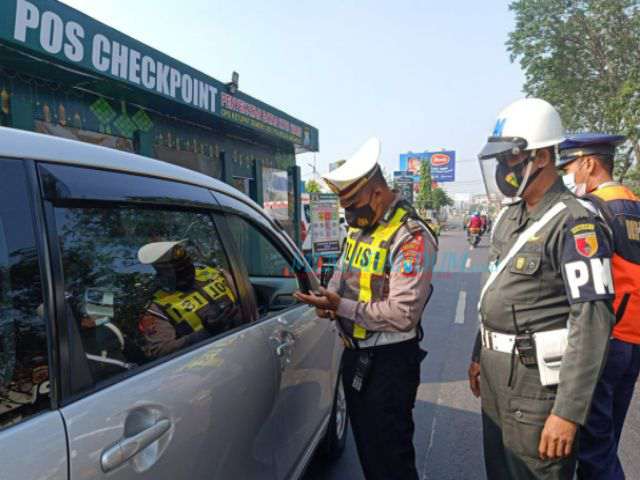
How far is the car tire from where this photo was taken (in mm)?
2718

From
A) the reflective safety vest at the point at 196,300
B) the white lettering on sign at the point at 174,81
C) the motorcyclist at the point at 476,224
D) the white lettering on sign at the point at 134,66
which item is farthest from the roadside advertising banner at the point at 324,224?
the motorcyclist at the point at 476,224

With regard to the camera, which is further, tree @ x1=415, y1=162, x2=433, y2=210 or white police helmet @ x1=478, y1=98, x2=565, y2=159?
tree @ x1=415, y1=162, x2=433, y2=210

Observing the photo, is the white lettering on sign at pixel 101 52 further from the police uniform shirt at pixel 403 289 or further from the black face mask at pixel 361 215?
the police uniform shirt at pixel 403 289

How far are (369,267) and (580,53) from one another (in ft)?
83.4

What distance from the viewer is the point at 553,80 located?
22438 millimetres

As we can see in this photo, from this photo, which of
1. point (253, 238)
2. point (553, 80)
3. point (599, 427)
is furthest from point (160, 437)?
point (553, 80)

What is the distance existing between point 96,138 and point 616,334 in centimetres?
476

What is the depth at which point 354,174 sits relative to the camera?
1884 millimetres

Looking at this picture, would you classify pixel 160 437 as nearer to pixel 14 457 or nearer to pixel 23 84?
pixel 14 457

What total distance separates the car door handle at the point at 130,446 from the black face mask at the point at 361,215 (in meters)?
1.14

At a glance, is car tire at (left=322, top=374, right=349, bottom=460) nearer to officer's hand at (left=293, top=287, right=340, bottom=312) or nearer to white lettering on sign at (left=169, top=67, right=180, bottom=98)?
officer's hand at (left=293, top=287, right=340, bottom=312)

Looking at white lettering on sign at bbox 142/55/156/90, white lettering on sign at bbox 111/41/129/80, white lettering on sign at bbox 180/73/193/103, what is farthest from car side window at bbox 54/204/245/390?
white lettering on sign at bbox 180/73/193/103

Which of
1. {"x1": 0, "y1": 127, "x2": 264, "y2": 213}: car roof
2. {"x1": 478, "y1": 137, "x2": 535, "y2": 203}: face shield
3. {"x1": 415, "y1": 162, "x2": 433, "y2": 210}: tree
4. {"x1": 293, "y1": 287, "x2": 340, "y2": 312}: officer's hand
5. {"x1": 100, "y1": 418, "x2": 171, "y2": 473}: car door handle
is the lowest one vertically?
{"x1": 100, "y1": 418, "x2": 171, "y2": 473}: car door handle

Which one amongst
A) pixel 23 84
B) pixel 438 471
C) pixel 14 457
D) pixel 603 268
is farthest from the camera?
pixel 23 84
